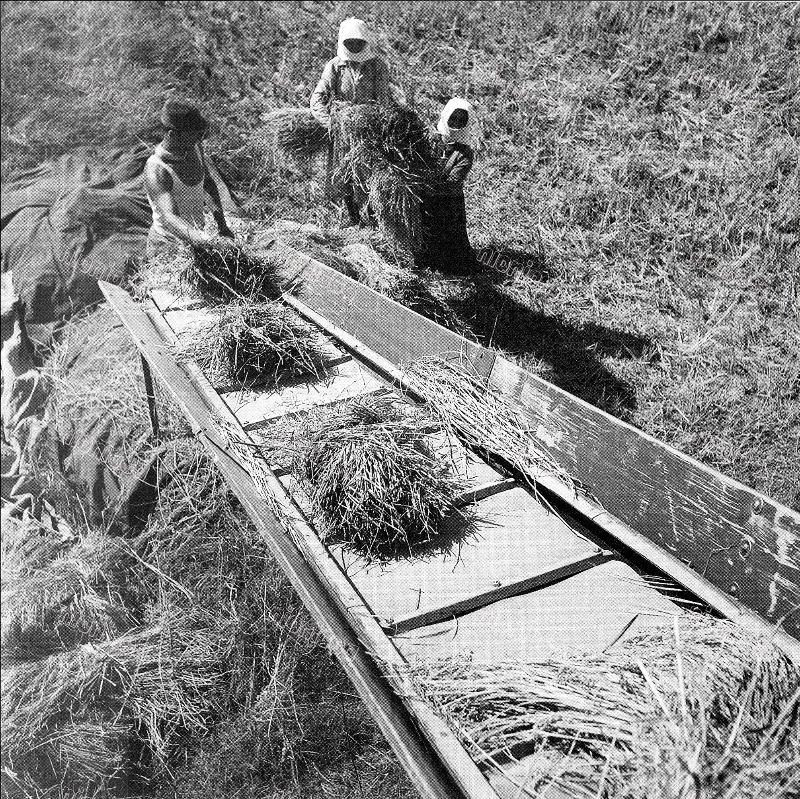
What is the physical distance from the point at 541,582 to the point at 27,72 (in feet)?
37.6

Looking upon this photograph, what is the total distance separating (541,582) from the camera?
301cm

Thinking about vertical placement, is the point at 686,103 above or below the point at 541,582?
above

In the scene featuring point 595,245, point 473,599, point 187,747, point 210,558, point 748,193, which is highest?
point 748,193

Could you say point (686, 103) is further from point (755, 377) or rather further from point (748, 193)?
point (755, 377)

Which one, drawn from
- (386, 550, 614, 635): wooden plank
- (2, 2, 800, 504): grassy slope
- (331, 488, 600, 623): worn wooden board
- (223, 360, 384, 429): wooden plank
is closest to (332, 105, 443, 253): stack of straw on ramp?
(2, 2, 800, 504): grassy slope

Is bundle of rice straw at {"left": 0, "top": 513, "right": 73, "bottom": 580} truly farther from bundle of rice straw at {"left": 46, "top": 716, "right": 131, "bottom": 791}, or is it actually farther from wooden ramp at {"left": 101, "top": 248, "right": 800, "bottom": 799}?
wooden ramp at {"left": 101, "top": 248, "right": 800, "bottom": 799}

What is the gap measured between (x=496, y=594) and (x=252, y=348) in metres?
2.13

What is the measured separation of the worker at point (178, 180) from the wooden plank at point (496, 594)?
3365mm

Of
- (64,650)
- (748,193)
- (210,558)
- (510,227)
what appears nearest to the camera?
(64,650)

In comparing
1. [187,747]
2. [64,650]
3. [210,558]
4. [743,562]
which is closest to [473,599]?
[743,562]

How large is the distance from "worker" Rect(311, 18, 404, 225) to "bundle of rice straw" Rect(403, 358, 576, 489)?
2734mm

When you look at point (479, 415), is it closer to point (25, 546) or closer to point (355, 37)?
point (355, 37)

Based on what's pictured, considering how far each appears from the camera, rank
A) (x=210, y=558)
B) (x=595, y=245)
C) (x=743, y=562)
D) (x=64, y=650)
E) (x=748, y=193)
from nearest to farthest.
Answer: (x=743, y=562) < (x=64, y=650) < (x=210, y=558) < (x=748, y=193) < (x=595, y=245)

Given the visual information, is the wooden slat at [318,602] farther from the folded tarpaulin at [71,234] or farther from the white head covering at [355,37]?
the folded tarpaulin at [71,234]
